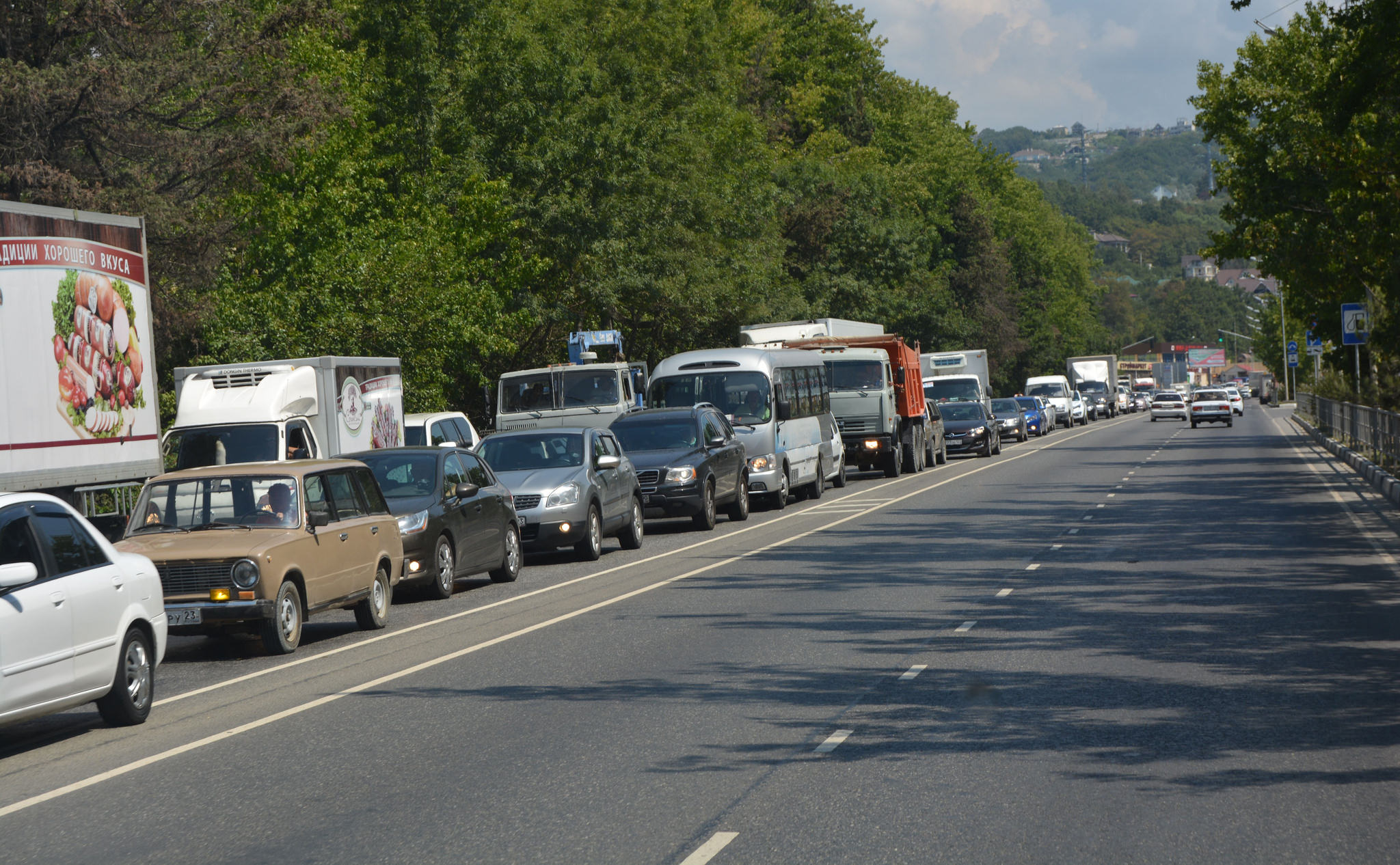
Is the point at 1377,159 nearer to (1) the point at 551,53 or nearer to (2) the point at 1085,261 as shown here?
(1) the point at 551,53

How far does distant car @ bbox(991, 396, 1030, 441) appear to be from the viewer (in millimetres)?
55812

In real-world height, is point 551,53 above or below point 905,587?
above

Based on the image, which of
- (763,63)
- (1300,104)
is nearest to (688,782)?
(1300,104)

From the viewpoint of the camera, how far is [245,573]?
1183 cm

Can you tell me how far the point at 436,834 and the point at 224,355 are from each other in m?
26.9

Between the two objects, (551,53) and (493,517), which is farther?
(551,53)

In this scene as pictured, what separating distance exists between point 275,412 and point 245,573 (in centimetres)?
1023

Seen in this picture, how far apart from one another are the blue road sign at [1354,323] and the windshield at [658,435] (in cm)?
1851

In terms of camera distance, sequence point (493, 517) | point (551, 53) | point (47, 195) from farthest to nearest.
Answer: point (551, 53) → point (47, 195) → point (493, 517)

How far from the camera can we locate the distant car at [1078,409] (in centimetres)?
7826

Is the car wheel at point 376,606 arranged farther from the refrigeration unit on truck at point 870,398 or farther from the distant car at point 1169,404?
the distant car at point 1169,404

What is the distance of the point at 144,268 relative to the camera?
17.8 metres

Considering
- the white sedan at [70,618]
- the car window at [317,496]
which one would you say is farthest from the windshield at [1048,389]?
the white sedan at [70,618]

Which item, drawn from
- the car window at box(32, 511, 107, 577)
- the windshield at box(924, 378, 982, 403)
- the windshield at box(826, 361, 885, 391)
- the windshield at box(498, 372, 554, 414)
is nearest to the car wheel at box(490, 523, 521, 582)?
the car window at box(32, 511, 107, 577)
